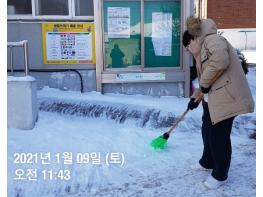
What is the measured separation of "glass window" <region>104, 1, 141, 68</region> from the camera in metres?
7.57

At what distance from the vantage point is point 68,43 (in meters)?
7.62

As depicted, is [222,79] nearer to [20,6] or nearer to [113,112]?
[113,112]

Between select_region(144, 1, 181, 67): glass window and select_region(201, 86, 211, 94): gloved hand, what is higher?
select_region(144, 1, 181, 67): glass window

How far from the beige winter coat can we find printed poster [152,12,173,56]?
4.03m

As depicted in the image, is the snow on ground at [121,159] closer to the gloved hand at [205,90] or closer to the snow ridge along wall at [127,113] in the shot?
the snow ridge along wall at [127,113]

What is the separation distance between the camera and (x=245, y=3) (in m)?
19.0

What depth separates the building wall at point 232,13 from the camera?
19.1m

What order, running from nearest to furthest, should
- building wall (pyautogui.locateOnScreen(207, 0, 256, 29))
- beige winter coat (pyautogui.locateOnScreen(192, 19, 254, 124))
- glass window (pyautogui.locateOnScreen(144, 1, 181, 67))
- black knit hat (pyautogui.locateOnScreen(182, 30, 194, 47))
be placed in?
beige winter coat (pyautogui.locateOnScreen(192, 19, 254, 124)) → black knit hat (pyautogui.locateOnScreen(182, 30, 194, 47)) → glass window (pyautogui.locateOnScreen(144, 1, 181, 67)) → building wall (pyautogui.locateOnScreen(207, 0, 256, 29))

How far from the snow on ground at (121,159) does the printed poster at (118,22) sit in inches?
76.6

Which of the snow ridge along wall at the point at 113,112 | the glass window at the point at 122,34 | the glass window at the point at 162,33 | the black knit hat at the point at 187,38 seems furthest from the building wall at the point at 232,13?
the black knit hat at the point at 187,38

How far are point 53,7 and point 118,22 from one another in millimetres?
1402

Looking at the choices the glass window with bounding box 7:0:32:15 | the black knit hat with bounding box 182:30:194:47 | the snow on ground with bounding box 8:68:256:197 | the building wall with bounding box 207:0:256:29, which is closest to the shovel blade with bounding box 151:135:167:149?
the snow on ground with bounding box 8:68:256:197

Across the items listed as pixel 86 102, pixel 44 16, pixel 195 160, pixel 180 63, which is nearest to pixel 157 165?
pixel 195 160

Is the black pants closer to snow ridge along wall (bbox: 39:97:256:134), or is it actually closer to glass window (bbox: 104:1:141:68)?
snow ridge along wall (bbox: 39:97:256:134)
